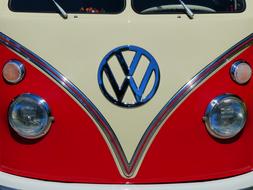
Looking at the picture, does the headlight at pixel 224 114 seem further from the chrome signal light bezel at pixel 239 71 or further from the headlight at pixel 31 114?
the headlight at pixel 31 114

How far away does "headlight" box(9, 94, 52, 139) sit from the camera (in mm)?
2977

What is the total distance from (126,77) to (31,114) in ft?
1.87

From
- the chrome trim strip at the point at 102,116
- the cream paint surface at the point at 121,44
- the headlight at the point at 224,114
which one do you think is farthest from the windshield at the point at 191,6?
the headlight at the point at 224,114

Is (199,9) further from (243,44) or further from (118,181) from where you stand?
(118,181)

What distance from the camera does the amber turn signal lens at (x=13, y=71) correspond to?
9.87ft

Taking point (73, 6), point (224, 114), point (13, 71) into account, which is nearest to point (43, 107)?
point (13, 71)

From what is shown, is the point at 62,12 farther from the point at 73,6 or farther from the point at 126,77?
the point at 126,77

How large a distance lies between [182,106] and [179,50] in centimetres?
32

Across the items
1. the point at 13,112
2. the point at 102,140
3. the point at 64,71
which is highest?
the point at 64,71

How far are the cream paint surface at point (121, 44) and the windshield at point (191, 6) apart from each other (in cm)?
11

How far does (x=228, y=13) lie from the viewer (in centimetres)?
319

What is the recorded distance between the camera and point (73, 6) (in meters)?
3.15

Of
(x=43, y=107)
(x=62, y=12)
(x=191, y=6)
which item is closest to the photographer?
(x=43, y=107)

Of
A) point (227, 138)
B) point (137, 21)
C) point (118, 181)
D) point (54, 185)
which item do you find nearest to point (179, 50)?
point (137, 21)
